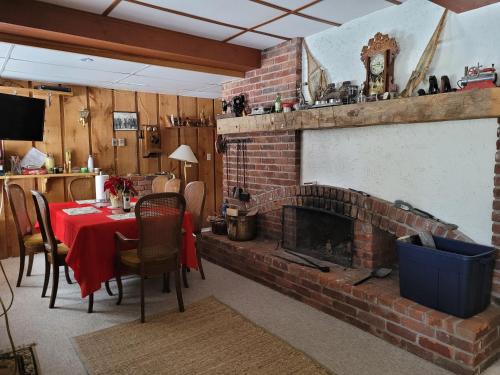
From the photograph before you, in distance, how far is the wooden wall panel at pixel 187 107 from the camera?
605 centimetres

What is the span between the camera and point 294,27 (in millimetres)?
3354

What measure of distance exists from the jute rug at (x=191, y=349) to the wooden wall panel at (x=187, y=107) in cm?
392

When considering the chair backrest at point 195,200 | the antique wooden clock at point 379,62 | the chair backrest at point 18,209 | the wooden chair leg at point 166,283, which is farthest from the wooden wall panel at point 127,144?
the antique wooden clock at point 379,62

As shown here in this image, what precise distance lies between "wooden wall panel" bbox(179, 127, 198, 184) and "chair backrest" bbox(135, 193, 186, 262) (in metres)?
3.22

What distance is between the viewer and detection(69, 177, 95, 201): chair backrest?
4.45 m

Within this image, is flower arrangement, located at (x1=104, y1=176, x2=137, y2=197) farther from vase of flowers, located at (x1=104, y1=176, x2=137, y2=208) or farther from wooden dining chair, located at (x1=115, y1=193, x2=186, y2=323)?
wooden dining chair, located at (x1=115, y1=193, x2=186, y2=323)

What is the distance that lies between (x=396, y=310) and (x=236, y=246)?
183cm

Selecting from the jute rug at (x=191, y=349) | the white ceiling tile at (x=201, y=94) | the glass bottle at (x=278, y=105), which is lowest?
the jute rug at (x=191, y=349)

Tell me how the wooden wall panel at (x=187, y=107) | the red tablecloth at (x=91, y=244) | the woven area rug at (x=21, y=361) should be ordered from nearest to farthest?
the woven area rug at (x=21, y=361) < the red tablecloth at (x=91, y=244) < the wooden wall panel at (x=187, y=107)

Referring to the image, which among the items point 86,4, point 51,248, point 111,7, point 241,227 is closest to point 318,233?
point 241,227

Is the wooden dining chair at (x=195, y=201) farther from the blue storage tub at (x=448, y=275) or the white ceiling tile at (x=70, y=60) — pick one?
the blue storage tub at (x=448, y=275)

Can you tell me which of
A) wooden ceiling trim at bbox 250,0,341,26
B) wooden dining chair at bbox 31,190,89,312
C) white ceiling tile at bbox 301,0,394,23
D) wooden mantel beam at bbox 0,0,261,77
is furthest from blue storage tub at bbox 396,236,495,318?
wooden mantel beam at bbox 0,0,261,77

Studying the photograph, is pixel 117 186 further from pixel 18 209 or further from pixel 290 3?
pixel 290 3

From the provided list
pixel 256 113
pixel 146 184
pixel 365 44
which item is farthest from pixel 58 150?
pixel 365 44
